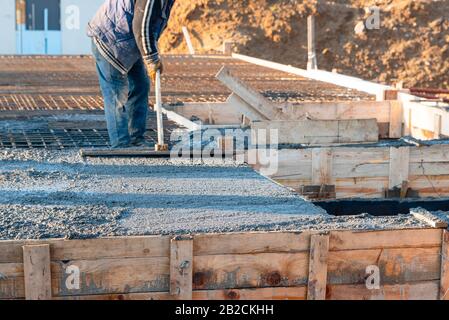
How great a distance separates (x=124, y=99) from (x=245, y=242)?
2.61 m

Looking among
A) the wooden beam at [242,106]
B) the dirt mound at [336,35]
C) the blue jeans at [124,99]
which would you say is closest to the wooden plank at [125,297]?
the blue jeans at [124,99]

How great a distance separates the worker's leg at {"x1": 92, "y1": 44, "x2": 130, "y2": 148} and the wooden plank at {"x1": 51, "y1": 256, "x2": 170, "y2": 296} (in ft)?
8.34

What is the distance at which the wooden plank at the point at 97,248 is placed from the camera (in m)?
4.16

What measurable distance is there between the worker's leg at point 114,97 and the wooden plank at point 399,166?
91.5 inches

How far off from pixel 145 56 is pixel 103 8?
Result: 689 mm

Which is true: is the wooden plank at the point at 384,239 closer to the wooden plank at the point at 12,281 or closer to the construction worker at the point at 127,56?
the wooden plank at the point at 12,281

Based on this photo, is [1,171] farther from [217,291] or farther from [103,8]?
[217,291]

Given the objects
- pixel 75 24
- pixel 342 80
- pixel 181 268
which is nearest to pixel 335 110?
pixel 342 80

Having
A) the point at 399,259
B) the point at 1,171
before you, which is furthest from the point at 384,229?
the point at 1,171

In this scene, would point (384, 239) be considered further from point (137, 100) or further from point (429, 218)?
point (137, 100)

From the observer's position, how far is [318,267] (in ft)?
14.7

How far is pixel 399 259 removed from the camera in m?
4.59
